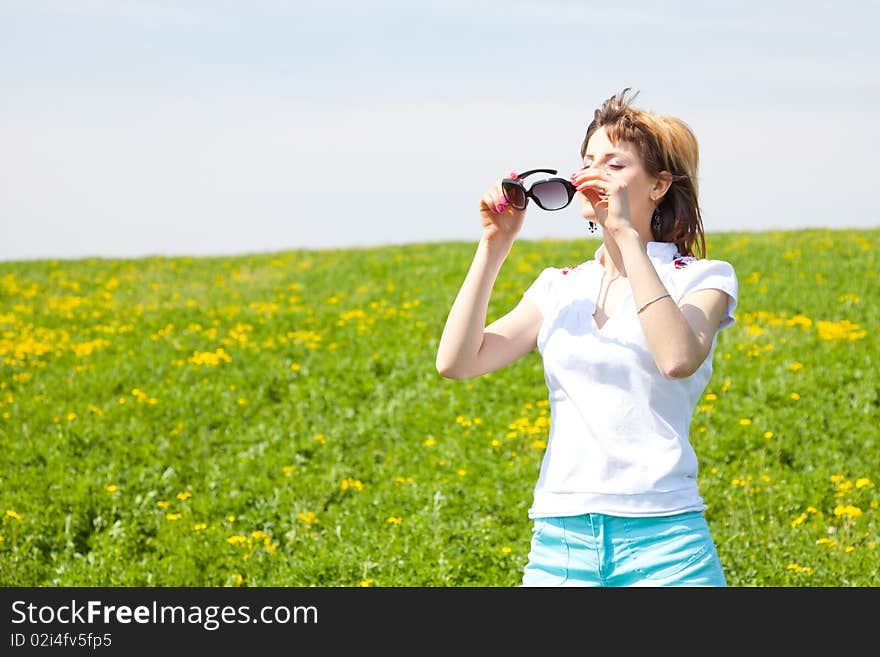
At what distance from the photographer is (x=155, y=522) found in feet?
26.4

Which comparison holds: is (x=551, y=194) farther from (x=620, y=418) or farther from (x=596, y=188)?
(x=620, y=418)

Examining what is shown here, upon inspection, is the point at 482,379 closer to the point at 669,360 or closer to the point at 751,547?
the point at 751,547

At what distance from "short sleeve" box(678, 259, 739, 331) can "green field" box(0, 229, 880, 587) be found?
12.2 feet

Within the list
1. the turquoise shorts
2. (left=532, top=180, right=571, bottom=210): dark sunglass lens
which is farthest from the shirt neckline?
the turquoise shorts

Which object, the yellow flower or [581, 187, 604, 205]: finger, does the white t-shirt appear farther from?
the yellow flower

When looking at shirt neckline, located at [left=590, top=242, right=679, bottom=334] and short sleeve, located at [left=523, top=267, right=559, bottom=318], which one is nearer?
shirt neckline, located at [left=590, top=242, right=679, bottom=334]

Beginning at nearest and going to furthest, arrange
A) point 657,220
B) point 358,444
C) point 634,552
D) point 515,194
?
point 634,552, point 515,194, point 657,220, point 358,444

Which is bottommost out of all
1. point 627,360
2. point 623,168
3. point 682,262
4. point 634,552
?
point 634,552

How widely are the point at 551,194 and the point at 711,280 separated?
0.59 m

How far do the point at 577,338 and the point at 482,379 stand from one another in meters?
7.53

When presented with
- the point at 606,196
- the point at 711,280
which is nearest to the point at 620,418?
the point at 711,280

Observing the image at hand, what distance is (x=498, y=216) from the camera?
3324mm

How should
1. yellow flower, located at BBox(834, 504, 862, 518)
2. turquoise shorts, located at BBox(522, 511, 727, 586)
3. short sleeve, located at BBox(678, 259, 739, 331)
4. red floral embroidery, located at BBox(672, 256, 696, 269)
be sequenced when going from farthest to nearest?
yellow flower, located at BBox(834, 504, 862, 518) → red floral embroidery, located at BBox(672, 256, 696, 269) → short sleeve, located at BBox(678, 259, 739, 331) → turquoise shorts, located at BBox(522, 511, 727, 586)

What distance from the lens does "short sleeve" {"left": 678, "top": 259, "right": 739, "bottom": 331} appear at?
3160 millimetres
